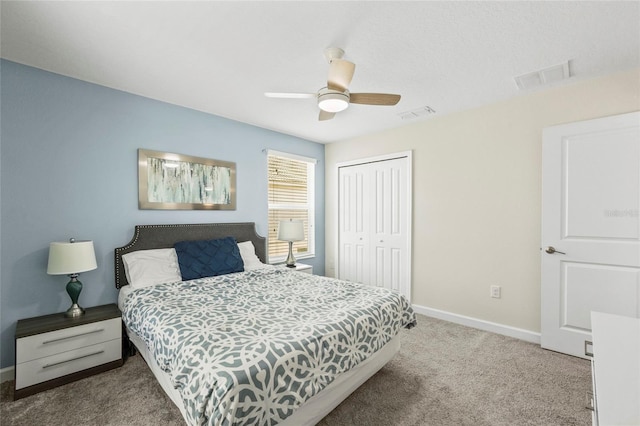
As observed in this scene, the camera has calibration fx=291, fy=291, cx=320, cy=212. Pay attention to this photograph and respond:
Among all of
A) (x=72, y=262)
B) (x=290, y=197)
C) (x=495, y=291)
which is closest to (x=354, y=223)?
(x=290, y=197)

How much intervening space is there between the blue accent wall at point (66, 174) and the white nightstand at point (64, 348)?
0.27 m

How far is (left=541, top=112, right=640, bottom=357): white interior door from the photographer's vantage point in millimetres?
2371

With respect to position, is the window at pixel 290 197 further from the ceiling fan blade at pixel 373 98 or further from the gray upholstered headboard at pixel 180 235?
the ceiling fan blade at pixel 373 98

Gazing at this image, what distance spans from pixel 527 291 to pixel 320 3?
3.19 m

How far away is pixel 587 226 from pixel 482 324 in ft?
4.70

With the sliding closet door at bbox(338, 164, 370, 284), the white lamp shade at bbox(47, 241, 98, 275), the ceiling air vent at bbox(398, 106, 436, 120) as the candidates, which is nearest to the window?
the sliding closet door at bbox(338, 164, 370, 284)

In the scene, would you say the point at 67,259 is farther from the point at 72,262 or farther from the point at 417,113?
the point at 417,113

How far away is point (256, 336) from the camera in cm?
161

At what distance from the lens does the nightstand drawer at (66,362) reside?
6.70 ft

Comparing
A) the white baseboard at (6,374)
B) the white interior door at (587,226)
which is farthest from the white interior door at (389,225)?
the white baseboard at (6,374)

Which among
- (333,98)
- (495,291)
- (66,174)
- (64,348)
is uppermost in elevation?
(333,98)

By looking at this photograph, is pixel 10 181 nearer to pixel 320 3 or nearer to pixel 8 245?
pixel 8 245

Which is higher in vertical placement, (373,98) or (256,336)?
(373,98)

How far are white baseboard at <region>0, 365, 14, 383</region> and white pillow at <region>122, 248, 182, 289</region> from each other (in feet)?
3.17
